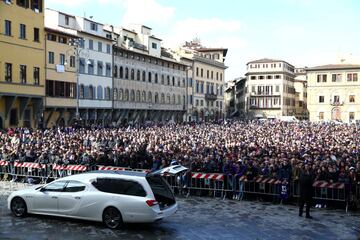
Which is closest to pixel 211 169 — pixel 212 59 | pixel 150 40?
pixel 150 40

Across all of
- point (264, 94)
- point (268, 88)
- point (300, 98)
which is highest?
point (268, 88)

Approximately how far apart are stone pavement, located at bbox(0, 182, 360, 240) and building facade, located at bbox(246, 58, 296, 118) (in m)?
95.9

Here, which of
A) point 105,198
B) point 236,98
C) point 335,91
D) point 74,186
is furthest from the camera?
point 236,98

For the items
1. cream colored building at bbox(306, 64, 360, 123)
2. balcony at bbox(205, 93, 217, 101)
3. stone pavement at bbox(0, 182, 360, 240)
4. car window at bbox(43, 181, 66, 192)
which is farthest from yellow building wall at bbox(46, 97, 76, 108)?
cream colored building at bbox(306, 64, 360, 123)

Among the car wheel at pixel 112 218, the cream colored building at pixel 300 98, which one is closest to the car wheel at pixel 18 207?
the car wheel at pixel 112 218

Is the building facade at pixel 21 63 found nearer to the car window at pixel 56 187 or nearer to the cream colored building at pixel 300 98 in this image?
the car window at pixel 56 187

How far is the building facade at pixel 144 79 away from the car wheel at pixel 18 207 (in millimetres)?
46430

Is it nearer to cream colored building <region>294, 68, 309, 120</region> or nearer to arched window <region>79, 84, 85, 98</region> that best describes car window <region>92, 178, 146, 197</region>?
arched window <region>79, 84, 85, 98</region>

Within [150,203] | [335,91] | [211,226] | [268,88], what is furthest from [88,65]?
[268,88]

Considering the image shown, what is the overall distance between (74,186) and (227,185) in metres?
6.72

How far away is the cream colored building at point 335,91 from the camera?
3627 inches

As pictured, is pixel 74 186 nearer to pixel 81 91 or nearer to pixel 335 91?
pixel 81 91

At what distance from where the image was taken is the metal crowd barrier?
1562cm

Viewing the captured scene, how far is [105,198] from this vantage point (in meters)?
11.9
